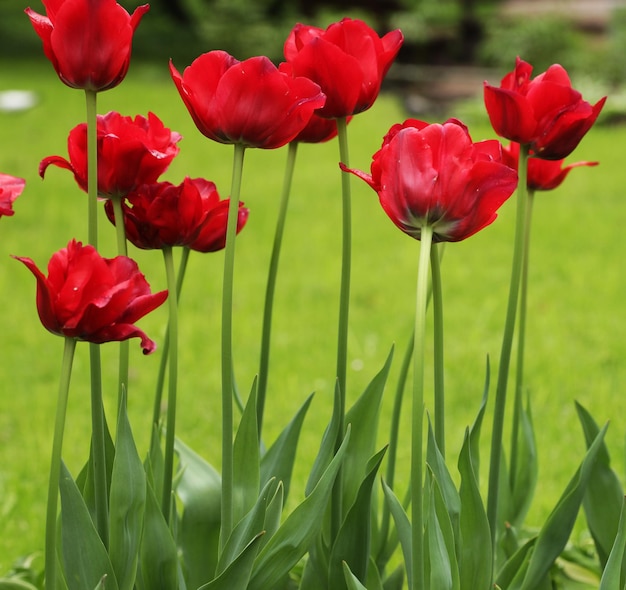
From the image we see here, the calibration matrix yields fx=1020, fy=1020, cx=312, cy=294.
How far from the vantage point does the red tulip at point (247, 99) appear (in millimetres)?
1154

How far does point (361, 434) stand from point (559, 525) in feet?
1.00

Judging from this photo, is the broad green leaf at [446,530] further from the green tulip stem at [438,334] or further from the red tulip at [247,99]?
the red tulip at [247,99]

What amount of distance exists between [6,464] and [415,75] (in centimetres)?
934

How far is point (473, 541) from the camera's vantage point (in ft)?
4.46

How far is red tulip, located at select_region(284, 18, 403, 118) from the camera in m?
1.27

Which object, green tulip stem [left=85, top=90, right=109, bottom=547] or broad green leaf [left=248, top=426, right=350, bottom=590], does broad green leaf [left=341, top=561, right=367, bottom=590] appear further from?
green tulip stem [left=85, top=90, right=109, bottom=547]

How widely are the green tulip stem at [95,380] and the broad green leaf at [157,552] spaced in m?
0.05

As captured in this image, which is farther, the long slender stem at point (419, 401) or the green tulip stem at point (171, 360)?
the green tulip stem at point (171, 360)

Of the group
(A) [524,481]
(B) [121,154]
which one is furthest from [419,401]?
(A) [524,481]

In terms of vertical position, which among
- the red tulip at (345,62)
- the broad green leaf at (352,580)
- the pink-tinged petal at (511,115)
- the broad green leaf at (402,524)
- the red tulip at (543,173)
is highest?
the red tulip at (345,62)

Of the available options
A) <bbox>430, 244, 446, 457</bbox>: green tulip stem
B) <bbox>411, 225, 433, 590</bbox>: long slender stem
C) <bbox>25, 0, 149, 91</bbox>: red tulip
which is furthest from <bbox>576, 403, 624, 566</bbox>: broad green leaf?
<bbox>25, 0, 149, 91</bbox>: red tulip

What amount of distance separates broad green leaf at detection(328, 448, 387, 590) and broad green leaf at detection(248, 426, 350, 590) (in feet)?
0.29

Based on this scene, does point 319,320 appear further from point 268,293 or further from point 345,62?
point 345,62

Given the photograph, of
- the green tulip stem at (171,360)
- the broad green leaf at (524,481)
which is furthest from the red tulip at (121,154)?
the broad green leaf at (524,481)
